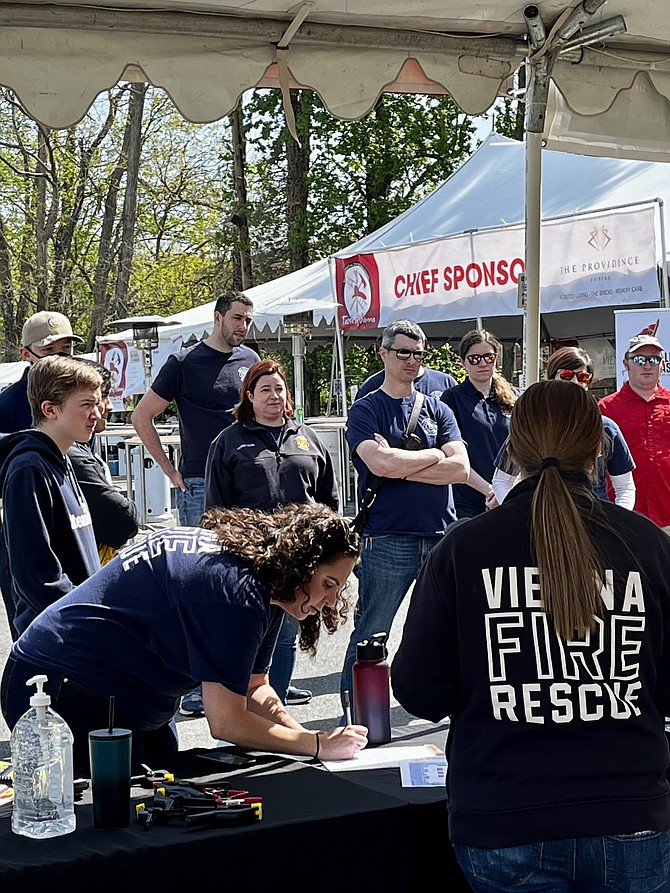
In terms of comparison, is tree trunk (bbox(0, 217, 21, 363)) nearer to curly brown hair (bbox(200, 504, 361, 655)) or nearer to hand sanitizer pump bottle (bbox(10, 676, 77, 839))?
curly brown hair (bbox(200, 504, 361, 655))

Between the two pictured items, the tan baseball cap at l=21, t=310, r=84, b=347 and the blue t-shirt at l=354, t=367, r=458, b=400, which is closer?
the tan baseball cap at l=21, t=310, r=84, b=347

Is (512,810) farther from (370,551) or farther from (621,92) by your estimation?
(621,92)

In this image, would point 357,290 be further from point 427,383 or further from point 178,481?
point 427,383

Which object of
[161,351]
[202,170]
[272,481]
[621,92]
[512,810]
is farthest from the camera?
[202,170]

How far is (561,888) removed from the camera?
6.11 ft

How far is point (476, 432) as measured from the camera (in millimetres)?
5449

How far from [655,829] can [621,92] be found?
319 cm

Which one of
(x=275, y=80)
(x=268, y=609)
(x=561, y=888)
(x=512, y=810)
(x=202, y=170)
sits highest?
(x=202, y=170)

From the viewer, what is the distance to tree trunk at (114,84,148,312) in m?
24.0

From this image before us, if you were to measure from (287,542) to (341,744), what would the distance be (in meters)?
0.50

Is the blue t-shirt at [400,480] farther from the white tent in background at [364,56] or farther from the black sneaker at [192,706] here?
the black sneaker at [192,706]

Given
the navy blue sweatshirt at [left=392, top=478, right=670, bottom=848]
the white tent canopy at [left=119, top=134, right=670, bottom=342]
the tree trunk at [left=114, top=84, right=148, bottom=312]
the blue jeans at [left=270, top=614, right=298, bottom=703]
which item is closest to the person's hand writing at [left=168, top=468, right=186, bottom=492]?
the blue jeans at [left=270, top=614, right=298, bottom=703]

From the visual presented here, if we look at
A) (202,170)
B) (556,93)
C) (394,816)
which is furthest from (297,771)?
(202,170)

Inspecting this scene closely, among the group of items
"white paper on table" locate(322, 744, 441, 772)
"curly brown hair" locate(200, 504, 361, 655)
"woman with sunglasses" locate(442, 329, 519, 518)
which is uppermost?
"woman with sunglasses" locate(442, 329, 519, 518)
